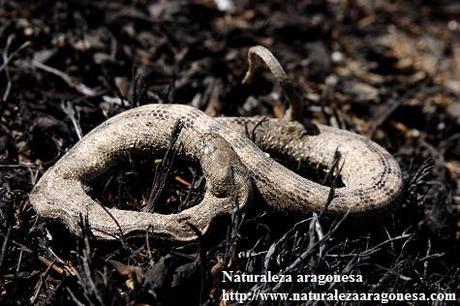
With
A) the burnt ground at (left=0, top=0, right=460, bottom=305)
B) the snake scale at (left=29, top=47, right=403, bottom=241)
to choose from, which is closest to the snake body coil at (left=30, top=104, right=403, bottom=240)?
the snake scale at (left=29, top=47, right=403, bottom=241)

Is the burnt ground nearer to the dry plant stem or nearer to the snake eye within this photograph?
the snake eye

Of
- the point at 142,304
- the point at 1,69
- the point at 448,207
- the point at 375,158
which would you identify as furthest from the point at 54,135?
the point at 448,207

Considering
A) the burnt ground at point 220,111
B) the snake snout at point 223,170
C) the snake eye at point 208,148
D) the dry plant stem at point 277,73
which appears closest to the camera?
the burnt ground at point 220,111

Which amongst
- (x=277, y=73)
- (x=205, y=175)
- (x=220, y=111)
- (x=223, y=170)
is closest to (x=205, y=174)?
(x=205, y=175)

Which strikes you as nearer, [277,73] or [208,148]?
[208,148]

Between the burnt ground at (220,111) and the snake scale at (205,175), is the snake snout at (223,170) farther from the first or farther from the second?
the burnt ground at (220,111)

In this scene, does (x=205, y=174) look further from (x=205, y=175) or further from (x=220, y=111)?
(x=220, y=111)

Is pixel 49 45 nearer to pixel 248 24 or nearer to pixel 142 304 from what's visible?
pixel 248 24

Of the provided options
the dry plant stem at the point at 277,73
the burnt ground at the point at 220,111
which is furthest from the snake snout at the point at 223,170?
the dry plant stem at the point at 277,73
